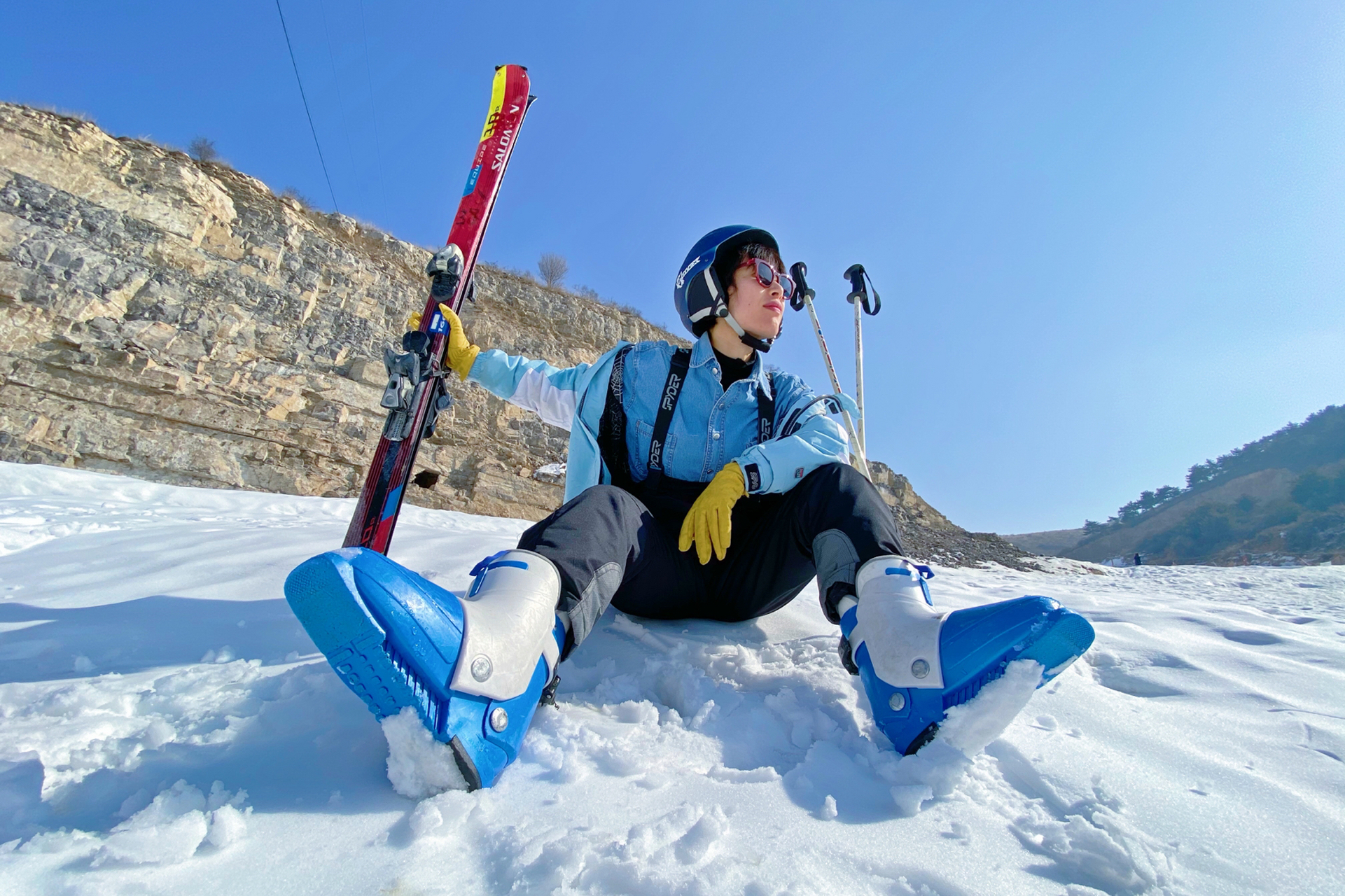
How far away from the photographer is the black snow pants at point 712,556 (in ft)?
4.03

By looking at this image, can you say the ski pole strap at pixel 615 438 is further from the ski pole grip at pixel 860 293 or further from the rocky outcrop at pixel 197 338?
the rocky outcrop at pixel 197 338

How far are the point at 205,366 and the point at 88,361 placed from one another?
112 centimetres

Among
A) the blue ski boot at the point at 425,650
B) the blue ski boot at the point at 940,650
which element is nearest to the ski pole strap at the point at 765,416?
the blue ski boot at the point at 940,650

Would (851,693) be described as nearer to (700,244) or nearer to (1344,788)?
(1344,788)

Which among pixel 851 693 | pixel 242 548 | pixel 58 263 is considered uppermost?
pixel 58 263

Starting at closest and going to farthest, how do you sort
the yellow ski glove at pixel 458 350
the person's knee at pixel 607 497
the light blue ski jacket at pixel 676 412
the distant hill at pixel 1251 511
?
the person's knee at pixel 607 497 → the light blue ski jacket at pixel 676 412 → the yellow ski glove at pixel 458 350 → the distant hill at pixel 1251 511

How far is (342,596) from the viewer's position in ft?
2.57

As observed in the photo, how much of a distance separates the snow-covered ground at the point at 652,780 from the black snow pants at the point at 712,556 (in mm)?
138

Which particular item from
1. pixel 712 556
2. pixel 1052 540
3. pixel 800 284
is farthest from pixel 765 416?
pixel 1052 540

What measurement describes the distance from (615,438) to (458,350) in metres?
0.95

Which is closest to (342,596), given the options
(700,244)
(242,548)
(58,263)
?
(700,244)

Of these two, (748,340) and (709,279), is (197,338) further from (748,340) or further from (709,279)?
(748,340)

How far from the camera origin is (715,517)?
60.7 inches

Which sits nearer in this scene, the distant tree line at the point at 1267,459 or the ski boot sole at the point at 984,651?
the ski boot sole at the point at 984,651
